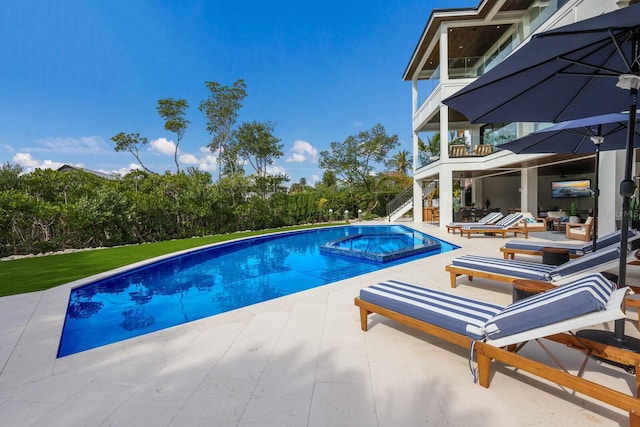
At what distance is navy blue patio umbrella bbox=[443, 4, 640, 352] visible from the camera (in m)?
2.18

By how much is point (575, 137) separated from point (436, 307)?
19.3 feet

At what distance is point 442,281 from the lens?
5324 millimetres

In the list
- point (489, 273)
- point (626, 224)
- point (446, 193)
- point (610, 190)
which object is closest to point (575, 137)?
point (610, 190)

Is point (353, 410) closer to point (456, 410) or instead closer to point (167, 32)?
point (456, 410)

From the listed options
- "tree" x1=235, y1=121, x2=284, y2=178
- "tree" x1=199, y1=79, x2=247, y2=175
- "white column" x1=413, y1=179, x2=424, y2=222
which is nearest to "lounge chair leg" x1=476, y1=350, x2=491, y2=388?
"white column" x1=413, y1=179, x2=424, y2=222

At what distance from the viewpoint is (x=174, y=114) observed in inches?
1108

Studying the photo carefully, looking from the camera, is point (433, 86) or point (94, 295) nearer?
point (94, 295)

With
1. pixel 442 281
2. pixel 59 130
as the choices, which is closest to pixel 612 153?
pixel 442 281

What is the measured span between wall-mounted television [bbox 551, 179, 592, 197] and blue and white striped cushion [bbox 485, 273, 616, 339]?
16808 millimetres

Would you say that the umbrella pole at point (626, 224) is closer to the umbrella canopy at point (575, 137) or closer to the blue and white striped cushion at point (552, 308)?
the blue and white striped cushion at point (552, 308)

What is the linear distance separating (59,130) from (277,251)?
29756 mm

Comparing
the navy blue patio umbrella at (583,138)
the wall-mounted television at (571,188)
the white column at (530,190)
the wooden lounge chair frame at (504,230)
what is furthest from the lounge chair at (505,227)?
the wall-mounted television at (571,188)

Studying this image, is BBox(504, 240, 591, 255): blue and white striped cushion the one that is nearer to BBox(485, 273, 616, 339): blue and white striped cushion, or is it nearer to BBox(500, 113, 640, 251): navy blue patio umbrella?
BBox(500, 113, 640, 251): navy blue patio umbrella

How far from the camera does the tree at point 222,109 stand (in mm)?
27422
